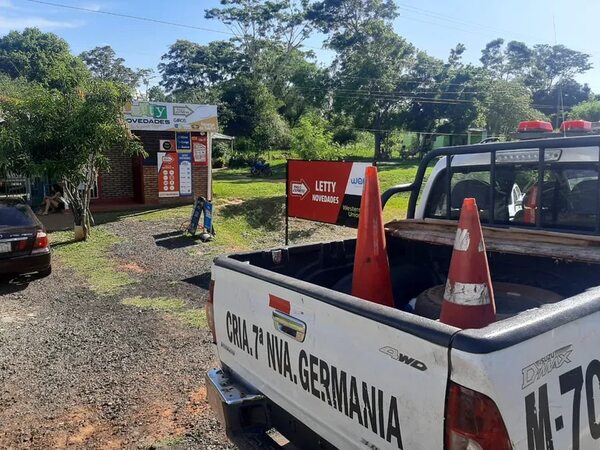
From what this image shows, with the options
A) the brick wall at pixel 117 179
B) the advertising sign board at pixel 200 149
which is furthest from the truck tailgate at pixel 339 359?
the brick wall at pixel 117 179

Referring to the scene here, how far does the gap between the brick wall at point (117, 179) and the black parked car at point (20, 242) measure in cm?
843

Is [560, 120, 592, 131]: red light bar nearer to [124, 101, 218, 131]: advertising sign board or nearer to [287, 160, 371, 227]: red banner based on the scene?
→ [287, 160, 371, 227]: red banner

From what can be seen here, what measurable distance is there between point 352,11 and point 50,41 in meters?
40.0

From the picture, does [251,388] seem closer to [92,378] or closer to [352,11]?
[92,378]

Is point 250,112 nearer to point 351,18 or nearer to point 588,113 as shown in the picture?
point 351,18

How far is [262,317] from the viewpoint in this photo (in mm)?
2547

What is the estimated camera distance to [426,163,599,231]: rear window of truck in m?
3.08

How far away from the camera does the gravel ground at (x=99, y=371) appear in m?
3.64

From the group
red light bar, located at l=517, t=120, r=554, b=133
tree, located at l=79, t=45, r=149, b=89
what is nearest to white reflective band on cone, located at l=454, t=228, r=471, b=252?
red light bar, located at l=517, t=120, r=554, b=133

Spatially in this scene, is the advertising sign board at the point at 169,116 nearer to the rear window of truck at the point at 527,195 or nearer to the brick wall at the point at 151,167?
the brick wall at the point at 151,167

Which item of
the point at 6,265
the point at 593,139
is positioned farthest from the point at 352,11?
the point at 593,139

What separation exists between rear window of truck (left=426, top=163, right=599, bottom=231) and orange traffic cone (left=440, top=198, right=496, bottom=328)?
1.21 m

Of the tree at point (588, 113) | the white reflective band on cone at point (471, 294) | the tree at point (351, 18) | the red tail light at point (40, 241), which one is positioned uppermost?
the tree at point (351, 18)

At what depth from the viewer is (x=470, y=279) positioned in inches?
78.7
